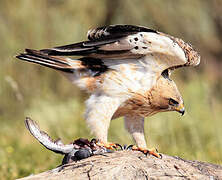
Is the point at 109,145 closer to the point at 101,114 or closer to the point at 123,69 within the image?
the point at 101,114

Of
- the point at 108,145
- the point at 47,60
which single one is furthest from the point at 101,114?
the point at 47,60

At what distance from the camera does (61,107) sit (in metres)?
9.52

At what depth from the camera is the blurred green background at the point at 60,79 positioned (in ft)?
28.0

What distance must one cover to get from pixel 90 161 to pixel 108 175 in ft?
0.94

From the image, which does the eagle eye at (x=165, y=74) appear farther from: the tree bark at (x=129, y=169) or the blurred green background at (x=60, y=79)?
the blurred green background at (x=60, y=79)

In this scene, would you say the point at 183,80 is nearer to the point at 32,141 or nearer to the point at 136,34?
the point at 32,141

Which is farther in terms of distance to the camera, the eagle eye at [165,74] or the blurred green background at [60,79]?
the blurred green background at [60,79]

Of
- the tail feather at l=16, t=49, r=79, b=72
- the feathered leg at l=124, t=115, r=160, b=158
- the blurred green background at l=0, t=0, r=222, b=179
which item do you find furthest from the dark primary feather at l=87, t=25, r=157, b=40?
the blurred green background at l=0, t=0, r=222, b=179

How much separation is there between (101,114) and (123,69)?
1.63 feet

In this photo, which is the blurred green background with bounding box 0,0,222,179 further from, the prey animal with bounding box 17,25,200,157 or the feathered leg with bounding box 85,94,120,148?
the feathered leg with bounding box 85,94,120,148

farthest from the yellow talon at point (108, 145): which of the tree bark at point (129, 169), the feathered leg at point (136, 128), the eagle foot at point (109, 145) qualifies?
the feathered leg at point (136, 128)

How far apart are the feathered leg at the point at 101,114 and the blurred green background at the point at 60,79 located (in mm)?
3523

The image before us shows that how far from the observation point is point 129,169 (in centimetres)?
355

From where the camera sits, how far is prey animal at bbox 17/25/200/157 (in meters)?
4.27
